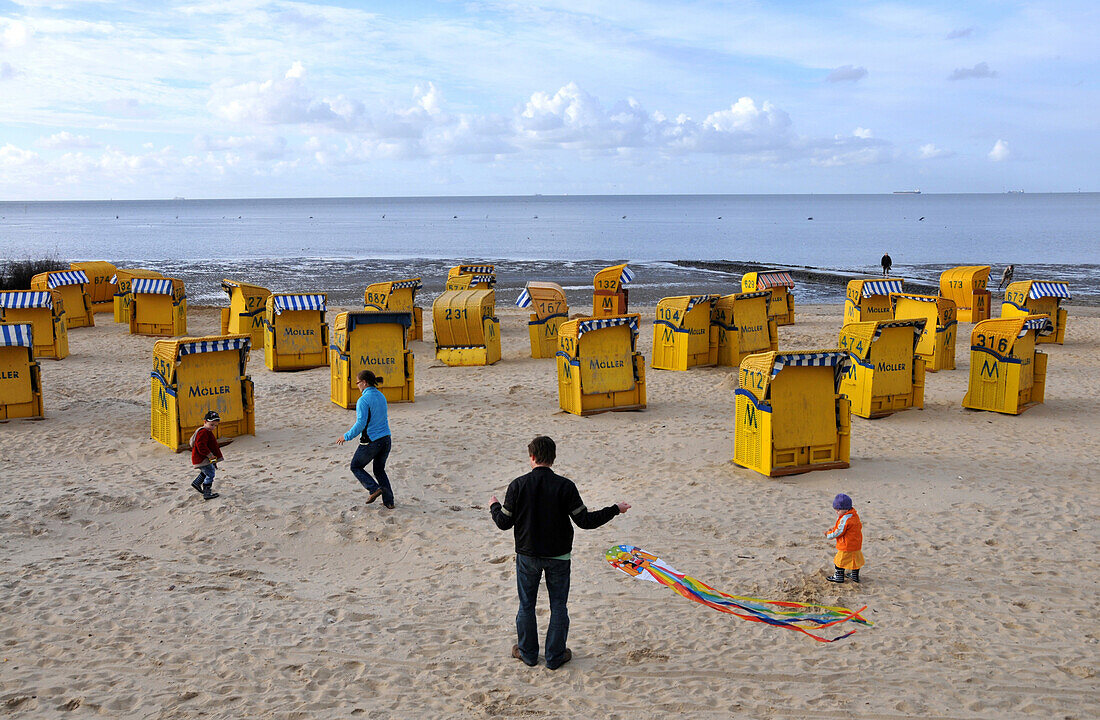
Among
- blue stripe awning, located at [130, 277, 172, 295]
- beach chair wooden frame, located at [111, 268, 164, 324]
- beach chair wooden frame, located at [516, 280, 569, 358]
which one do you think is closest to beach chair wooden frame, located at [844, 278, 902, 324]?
beach chair wooden frame, located at [516, 280, 569, 358]

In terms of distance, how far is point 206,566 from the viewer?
8.00 m

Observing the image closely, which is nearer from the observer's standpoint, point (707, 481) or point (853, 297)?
point (707, 481)

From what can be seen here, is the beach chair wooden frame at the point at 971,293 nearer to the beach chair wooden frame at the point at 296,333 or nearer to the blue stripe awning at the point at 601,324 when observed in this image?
the blue stripe awning at the point at 601,324

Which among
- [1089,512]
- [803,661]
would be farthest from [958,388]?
[803,661]

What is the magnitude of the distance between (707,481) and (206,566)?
20.2ft

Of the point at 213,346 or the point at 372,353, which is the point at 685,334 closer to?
the point at 372,353

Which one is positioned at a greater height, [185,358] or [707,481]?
[185,358]

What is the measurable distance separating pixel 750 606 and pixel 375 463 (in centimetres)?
453

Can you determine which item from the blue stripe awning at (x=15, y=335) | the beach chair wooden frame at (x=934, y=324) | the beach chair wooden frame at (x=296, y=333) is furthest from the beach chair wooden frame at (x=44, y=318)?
the beach chair wooden frame at (x=934, y=324)

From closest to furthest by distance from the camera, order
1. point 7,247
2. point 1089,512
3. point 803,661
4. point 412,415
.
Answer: point 803,661, point 1089,512, point 412,415, point 7,247

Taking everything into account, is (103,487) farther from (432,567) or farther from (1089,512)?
(1089,512)

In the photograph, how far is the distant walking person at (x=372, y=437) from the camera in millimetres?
9070

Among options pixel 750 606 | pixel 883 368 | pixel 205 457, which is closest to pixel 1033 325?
pixel 883 368

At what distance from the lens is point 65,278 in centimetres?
2455
